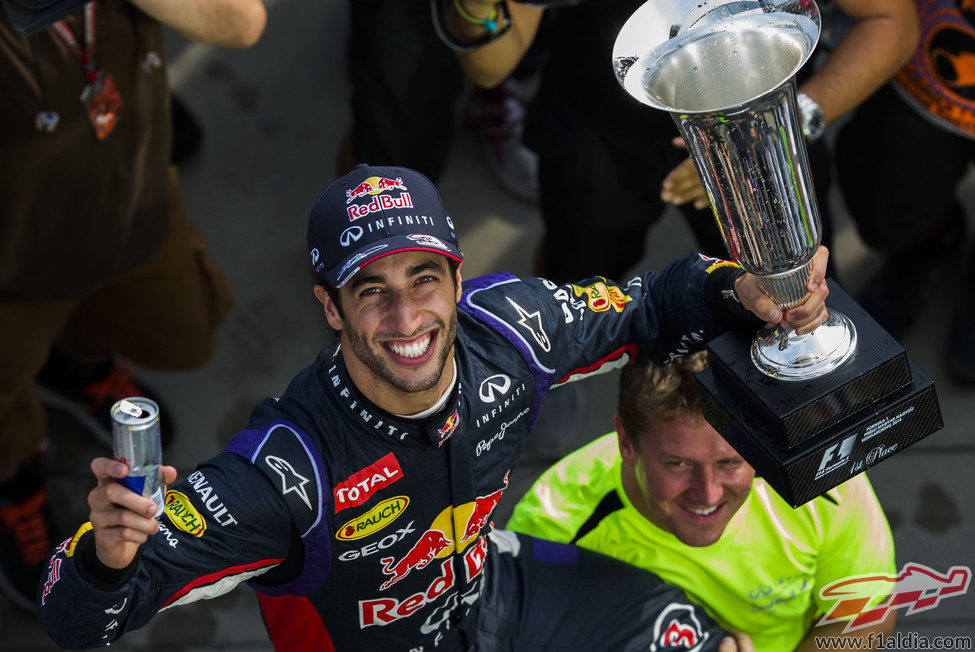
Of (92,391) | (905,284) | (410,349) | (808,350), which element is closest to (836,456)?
(808,350)

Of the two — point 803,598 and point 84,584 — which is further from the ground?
point 84,584

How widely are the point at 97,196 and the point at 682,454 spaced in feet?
5.53

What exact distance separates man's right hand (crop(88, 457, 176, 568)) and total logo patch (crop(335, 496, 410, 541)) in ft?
1.69

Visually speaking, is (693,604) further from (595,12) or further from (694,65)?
(595,12)

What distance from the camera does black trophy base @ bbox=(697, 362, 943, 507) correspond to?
2.38 metres

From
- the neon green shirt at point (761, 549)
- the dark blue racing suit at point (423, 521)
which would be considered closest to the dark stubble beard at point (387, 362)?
the dark blue racing suit at point (423, 521)

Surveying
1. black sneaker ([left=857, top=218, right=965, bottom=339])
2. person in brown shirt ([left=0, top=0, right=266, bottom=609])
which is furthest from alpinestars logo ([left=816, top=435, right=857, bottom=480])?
black sneaker ([left=857, top=218, right=965, bottom=339])

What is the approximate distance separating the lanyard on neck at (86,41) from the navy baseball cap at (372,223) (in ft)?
3.18

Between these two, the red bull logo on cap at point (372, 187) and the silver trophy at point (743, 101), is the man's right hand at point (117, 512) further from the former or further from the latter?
the silver trophy at point (743, 101)

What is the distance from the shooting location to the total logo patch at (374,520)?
101 inches

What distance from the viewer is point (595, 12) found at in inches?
139

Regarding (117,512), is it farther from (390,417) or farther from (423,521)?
(423,521)

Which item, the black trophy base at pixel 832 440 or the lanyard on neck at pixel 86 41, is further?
the lanyard on neck at pixel 86 41

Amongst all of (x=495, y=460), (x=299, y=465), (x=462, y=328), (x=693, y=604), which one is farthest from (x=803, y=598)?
(x=299, y=465)
